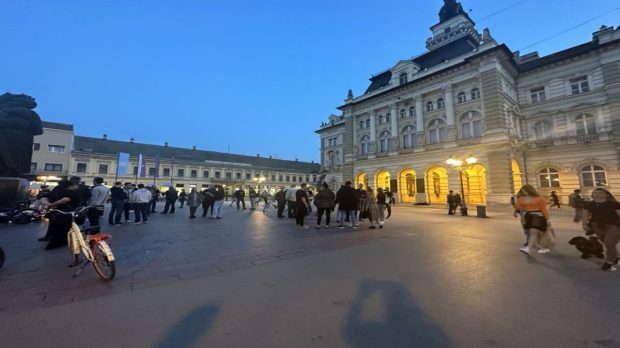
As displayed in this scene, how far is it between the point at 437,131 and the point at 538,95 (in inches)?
365

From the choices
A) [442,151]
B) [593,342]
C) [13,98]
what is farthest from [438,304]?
[442,151]

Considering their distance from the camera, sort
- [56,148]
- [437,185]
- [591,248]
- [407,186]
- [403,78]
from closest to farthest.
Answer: [591,248] < [437,185] < [407,186] < [403,78] < [56,148]

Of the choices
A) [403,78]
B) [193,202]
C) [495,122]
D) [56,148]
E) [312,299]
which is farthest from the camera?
[56,148]

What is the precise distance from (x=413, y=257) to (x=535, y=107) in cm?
2763

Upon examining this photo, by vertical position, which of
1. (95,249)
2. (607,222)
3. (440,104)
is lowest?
(95,249)

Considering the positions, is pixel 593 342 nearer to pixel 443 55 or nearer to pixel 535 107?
pixel 535 107

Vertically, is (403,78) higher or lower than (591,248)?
higher

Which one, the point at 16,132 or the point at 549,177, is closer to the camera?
the point at 16,132

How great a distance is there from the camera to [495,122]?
21.6 metres

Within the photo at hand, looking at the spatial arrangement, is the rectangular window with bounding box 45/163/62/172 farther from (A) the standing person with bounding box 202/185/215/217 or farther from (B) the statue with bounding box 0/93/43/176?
(A) the standing person with bounding box 202/185/215/217

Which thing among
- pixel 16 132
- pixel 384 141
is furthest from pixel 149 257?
pixel 384 141

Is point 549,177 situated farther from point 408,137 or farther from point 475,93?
point 408,137

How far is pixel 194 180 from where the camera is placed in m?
57.2

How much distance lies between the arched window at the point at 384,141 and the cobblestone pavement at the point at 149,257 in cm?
2244
